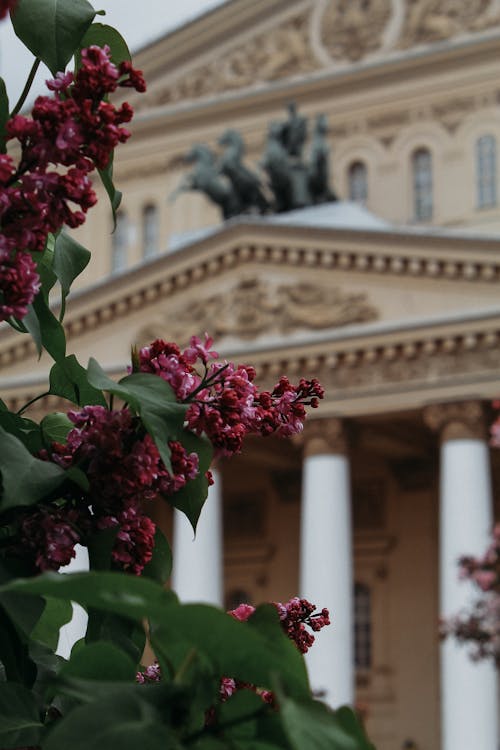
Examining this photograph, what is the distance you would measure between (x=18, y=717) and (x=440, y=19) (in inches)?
1241

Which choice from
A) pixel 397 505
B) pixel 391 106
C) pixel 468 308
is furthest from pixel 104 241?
pixel 468 308

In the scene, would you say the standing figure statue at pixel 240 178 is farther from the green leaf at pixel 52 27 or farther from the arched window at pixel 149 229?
the green leaf at pixel 52 27

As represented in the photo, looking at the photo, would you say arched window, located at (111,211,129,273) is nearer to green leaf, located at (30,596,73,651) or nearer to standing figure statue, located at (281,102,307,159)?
standing figure statue, located at (281,102,307,159)

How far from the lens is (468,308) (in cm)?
2436

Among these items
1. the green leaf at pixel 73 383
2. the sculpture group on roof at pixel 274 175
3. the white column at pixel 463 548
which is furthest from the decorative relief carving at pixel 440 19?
the green leaf at pixel 73 383

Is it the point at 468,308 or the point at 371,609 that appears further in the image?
the point at 371,609

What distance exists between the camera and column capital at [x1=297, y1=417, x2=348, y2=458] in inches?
1000

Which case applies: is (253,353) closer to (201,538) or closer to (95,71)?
(201,538)

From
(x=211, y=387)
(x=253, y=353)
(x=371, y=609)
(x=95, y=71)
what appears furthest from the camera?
(x=371, y=609)

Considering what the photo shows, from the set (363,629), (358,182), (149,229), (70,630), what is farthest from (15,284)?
(149,229)

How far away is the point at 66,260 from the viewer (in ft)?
8.15

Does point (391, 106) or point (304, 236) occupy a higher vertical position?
point (391, 106)

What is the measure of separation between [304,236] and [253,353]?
89.6 inches

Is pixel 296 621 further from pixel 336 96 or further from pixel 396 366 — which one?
pixel 336 96
